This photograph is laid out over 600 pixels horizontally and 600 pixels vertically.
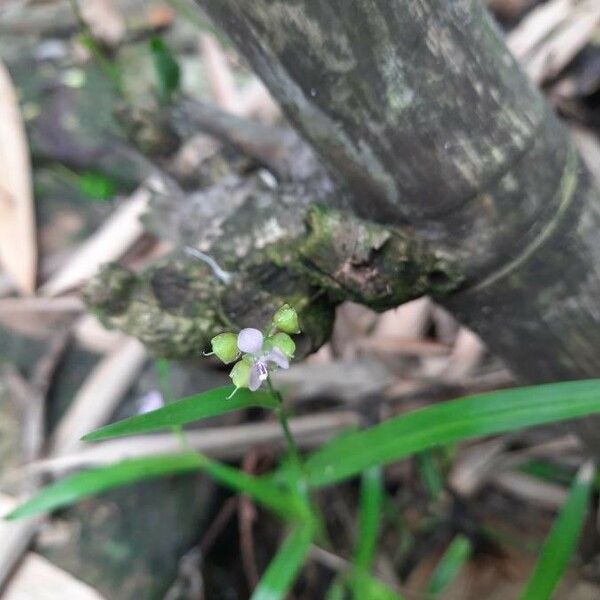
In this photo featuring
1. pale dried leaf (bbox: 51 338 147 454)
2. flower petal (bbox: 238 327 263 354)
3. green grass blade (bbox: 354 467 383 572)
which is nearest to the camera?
flower petal (bbox: 238 327 263 354)

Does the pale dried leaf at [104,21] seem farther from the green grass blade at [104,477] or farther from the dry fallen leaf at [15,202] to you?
the green grass blade at [104,477]

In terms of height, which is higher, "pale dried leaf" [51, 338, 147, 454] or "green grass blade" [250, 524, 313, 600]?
"pale dried leaf" [51, 338, 147, 454]

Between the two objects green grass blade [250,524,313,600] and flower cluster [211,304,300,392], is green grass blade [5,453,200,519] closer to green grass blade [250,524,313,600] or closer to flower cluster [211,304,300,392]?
green grass blade [250,524,313,600]

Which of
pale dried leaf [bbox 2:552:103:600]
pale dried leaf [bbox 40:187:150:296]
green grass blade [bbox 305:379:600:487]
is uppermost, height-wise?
pale dried leaf [bbox 40:187:150:296]

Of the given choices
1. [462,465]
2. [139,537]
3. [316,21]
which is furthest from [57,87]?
[316,21]

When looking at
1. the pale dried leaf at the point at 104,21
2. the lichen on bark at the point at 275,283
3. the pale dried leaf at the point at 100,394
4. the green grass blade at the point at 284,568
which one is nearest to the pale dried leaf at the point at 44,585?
the pale dried leaf at the point at 100,394

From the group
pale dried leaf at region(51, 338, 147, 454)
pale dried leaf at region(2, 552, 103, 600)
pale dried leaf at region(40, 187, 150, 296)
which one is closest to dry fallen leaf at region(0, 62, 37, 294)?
pale dried leaf at region(40, 187, 150, 296)
